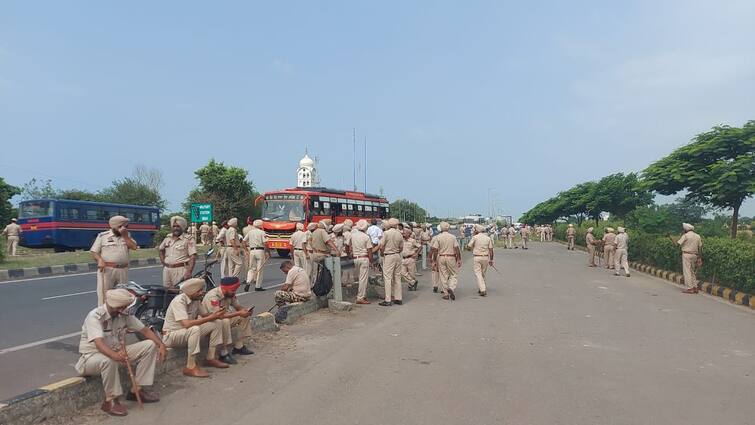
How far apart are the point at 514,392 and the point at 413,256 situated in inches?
331

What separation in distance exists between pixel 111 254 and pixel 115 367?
111 inches

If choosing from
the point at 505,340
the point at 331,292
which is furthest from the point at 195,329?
the point at 331,292

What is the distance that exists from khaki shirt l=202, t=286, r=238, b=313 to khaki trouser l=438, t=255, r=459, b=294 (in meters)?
6.24

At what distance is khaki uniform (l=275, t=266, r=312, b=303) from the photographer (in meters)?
8.86

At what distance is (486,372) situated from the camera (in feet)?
19.3

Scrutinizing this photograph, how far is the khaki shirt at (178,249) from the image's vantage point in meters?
7.94

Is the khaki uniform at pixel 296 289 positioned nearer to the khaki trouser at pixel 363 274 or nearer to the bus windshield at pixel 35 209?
the khaki trouser at pixel 363 274

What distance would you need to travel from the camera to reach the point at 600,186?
37.3m

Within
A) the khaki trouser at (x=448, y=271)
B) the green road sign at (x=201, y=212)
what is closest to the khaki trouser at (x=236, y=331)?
the khaki trouser at (x=448, y=271)

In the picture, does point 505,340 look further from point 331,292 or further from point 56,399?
point 56,399

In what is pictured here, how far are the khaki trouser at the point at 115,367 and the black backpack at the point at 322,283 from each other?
16.7 ft

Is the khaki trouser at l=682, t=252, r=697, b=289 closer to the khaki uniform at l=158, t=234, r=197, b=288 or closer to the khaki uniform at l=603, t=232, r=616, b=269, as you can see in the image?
the khaki uniform at l=603, t=232, r=616, b=269

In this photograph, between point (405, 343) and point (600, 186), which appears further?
point (600, 186)

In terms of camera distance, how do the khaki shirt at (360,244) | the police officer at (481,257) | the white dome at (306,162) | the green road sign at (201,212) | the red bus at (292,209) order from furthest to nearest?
1. the white dome at (306,162)
2. the green road sign at (201,212)
3. the red bus at (292,209)
4. the police officer at (481,257)
5. the khaki shirt at (360,244)
